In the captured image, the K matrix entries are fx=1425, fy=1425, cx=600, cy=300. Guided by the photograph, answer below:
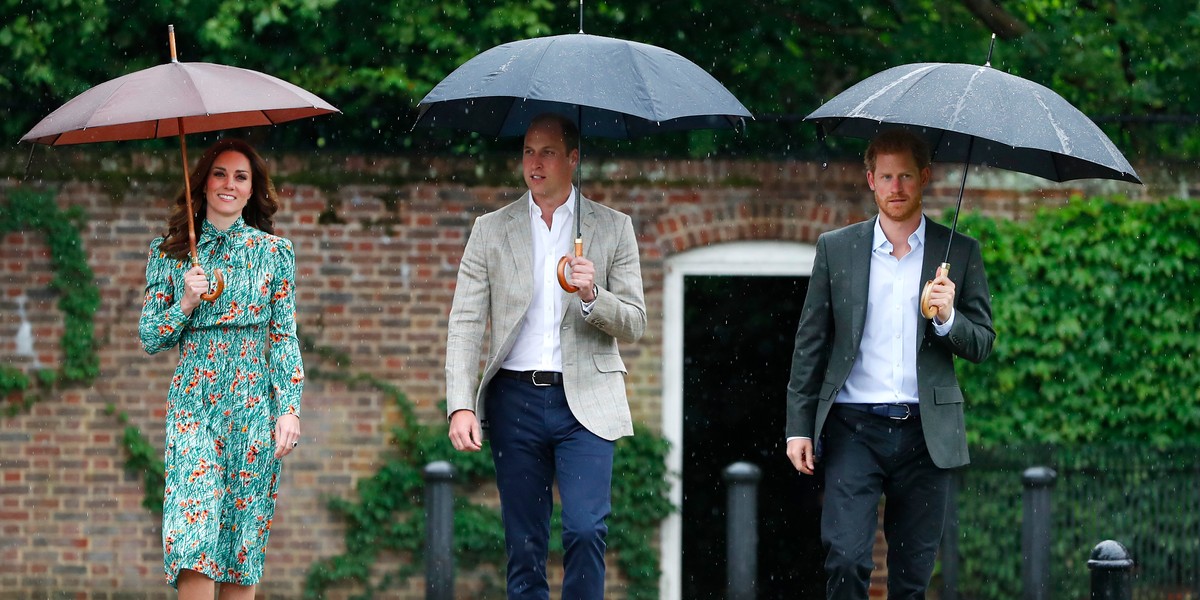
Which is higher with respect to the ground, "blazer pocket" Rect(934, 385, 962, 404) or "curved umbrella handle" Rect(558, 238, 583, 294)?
"curved umbrella handle" Rect(558, 238, 583, 294)

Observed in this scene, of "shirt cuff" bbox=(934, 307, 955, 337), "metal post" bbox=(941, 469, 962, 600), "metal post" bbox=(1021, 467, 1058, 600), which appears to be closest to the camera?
"shirt cuff" bbox=(934, 307, 955, 337)

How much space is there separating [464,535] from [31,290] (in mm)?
2919

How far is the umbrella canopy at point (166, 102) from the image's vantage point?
463 centimetres

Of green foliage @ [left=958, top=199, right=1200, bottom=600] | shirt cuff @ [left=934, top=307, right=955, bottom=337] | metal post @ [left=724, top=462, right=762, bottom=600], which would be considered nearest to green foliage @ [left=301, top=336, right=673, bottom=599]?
metal post @ [left=724, top=462, right=762, bottom=600]

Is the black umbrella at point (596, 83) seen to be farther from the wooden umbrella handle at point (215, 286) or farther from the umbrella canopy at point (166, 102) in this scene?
the wooden umbrella handle at point (215, 286)

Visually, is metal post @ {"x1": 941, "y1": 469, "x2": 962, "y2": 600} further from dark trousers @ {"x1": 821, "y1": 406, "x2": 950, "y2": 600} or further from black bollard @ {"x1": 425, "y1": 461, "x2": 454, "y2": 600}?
dark trousers @ {"x1": 821, "y1": 406, "x2": 950, "y2": 600}

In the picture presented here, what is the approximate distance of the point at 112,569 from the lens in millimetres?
8336

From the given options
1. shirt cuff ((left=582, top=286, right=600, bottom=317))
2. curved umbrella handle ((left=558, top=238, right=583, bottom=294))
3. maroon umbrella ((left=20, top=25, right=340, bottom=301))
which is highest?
maroon umbrella ((left=20, top=25, right=340, bottom=301))

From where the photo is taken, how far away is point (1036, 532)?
763 cm

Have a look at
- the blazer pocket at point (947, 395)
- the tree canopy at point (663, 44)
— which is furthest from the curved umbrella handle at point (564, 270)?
the tree canopy at point (663, 44)

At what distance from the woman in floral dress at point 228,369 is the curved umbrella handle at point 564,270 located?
3.30 feet

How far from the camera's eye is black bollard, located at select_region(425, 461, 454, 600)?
7.39 meters

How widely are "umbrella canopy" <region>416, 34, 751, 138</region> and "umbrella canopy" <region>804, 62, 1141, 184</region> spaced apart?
1.42 ft

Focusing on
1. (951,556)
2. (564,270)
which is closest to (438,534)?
(564,270)
